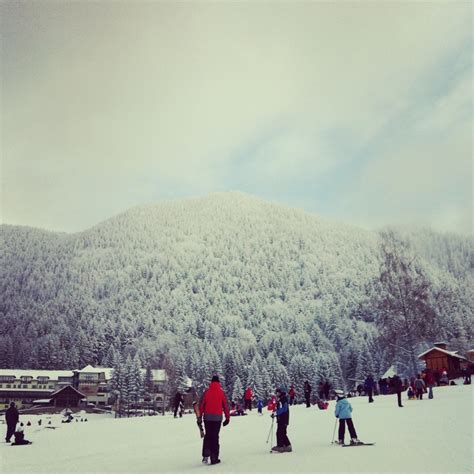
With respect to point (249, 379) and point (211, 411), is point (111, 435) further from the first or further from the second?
point (249, 379)

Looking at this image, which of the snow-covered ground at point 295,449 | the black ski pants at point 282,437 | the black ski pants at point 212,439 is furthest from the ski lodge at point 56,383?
the black ski pants at point 212,439

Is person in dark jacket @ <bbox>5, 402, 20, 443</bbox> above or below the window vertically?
below

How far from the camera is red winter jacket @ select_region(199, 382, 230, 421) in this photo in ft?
32.8

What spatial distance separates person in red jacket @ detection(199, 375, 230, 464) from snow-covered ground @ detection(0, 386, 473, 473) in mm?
325

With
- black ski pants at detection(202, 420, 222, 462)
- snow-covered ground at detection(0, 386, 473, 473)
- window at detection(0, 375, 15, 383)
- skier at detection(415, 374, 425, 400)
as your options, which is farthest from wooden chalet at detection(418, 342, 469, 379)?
window at detection(0, 375, 15, 383)

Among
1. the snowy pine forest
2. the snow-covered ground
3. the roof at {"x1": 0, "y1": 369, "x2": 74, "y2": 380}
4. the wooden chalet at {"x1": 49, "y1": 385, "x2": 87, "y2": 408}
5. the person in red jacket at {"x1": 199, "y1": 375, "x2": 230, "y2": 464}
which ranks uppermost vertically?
the snowy pine forest

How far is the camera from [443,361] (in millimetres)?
43844

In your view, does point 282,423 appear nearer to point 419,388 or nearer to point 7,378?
point 419,388

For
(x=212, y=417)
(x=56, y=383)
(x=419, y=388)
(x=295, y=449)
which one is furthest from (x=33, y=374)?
(x=212, y=417)

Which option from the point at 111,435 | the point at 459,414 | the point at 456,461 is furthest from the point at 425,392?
the point at 456,461

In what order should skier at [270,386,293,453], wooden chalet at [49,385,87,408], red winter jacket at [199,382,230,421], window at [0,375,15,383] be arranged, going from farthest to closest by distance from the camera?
1. window at [0,375,15,383]
2. wooden chalet at [49,385,87,408]
3. skier at [270,386,293,453]
4. red winter jacket at [199,382,230,421]

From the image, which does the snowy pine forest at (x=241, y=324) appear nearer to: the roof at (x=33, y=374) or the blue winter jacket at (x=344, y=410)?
the roof at (x=33, y=374)

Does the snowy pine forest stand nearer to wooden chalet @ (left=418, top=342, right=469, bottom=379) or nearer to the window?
wooden chalet @ (left=418, top=342, right=469, bottom=379)

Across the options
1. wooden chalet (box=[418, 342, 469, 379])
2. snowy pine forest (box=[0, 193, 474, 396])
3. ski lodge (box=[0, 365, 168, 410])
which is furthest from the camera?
ski lodge (box=[0, 365, 168, 410])
